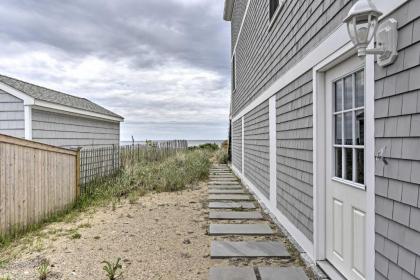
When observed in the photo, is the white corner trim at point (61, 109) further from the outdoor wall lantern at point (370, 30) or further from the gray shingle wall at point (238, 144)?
the outdoor wall lantern at point (370, 30)

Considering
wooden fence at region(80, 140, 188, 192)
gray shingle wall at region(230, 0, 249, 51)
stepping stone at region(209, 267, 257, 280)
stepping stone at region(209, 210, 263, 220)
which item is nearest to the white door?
stepping stone at region(209, 267, 257, 280)

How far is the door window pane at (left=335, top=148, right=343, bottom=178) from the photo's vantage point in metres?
3.28

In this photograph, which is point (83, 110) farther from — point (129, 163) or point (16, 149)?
point (16, 149)

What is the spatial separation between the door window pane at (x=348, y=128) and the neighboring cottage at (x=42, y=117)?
6967 millimetres

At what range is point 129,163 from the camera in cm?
1214

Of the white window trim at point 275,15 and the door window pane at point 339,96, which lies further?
the white window trim at point 275,15

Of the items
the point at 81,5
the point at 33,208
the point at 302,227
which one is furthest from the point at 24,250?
the point at 81,5

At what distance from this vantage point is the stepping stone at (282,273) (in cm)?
344

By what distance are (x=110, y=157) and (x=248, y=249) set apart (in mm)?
7241

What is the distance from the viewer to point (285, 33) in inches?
200

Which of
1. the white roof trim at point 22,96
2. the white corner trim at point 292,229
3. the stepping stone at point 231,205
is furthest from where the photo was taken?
the white roof trim at point 22,96

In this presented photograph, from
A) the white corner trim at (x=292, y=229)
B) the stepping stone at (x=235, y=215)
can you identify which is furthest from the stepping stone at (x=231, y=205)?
the stepping stone at (x=235, y=215)

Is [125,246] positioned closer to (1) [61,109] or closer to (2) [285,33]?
(2) [285,33]

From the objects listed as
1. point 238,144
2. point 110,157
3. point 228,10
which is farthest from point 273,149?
point 228,10
